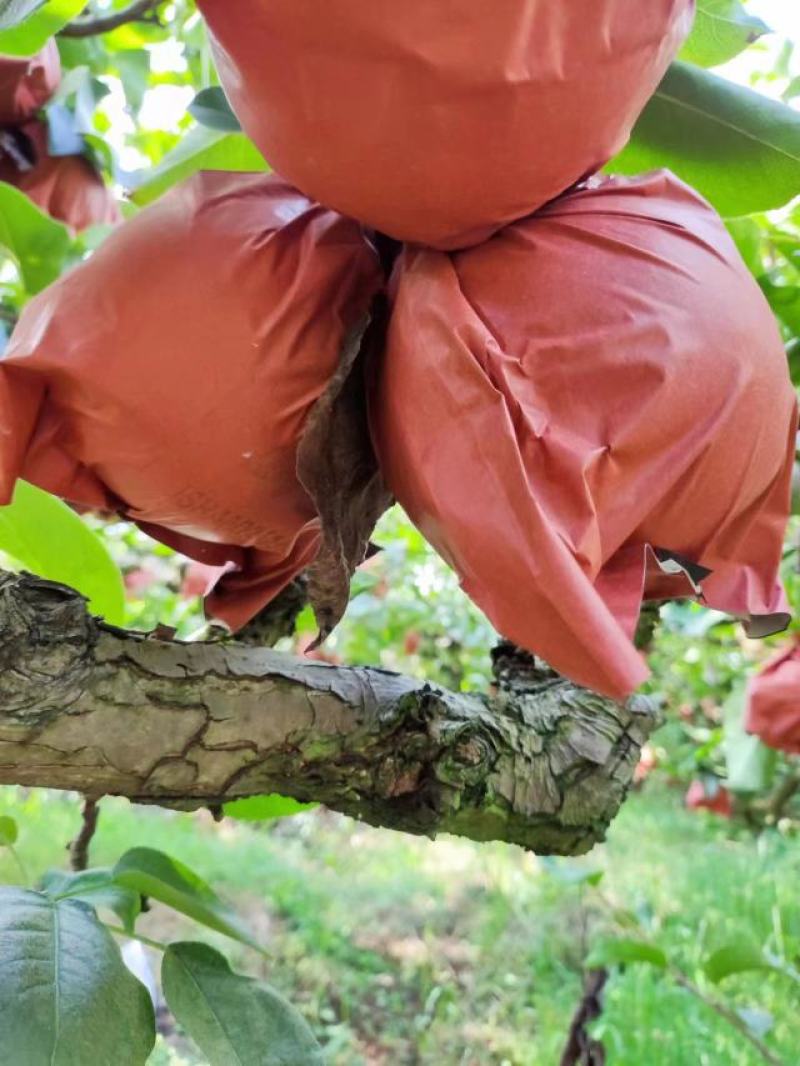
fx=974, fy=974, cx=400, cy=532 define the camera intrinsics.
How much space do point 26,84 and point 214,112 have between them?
33cm

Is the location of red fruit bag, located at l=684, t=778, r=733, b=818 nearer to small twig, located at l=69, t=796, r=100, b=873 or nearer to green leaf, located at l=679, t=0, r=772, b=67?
small twig, located at l=69, t=796, r=100, b=873

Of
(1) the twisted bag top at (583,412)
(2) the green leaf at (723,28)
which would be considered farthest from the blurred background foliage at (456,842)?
(1) the twisted bag top at (583,412)

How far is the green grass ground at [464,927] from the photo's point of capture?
4.46 feet

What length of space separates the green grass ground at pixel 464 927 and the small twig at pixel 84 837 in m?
0.47

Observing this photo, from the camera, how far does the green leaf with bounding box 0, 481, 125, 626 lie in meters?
0.43

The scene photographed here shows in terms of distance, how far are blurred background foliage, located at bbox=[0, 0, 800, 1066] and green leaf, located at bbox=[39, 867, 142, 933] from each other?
13 cm

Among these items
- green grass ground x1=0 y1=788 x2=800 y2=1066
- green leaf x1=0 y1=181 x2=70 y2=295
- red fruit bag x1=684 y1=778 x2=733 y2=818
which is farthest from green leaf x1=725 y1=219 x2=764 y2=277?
red fruit bag x1=684 y1=778 x2=733 y2=818

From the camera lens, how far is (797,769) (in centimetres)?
159

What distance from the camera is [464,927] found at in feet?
5.96

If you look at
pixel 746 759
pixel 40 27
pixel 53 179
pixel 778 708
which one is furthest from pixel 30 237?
pixel 746 759

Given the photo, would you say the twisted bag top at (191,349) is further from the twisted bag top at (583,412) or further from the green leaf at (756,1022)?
the green leaf at (756,1022)

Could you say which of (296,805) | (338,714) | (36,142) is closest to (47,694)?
(338,714)

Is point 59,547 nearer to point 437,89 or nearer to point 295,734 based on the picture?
point 295,734

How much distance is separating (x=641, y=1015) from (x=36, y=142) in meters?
1.28
